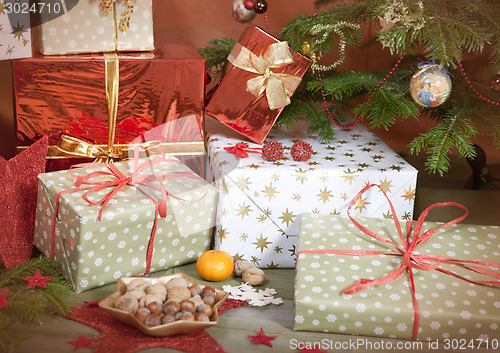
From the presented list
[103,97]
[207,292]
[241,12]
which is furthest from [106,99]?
[207,292]

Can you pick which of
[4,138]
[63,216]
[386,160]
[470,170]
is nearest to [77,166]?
[63,216]

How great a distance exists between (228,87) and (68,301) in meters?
0.64

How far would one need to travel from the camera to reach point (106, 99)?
50.0 inches

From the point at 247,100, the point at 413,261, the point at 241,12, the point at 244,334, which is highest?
the point at 241,12

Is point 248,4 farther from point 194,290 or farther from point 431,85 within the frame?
point 194,290

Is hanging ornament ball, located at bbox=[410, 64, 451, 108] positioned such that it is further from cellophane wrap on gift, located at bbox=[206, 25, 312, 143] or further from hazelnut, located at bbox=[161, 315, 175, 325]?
hazelnut, located at bbox=[161, 315, 175, 325]

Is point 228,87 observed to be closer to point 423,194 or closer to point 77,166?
point 77,166

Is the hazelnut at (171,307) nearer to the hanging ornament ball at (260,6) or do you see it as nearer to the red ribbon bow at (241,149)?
the red ribbon bow at (241,149)

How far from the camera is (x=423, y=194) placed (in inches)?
58.3

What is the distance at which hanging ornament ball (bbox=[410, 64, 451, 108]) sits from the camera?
3.50ft

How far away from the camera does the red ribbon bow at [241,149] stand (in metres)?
1.23

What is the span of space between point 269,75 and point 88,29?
47 cm

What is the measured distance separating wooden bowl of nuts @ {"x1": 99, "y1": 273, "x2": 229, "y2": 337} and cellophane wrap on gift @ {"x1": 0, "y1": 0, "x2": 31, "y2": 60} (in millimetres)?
687

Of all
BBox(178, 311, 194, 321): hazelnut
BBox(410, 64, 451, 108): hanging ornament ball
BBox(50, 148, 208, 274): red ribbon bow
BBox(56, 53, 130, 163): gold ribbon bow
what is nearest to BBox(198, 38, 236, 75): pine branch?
BBox(56, 53, 130, 163): gold ribbon bow
